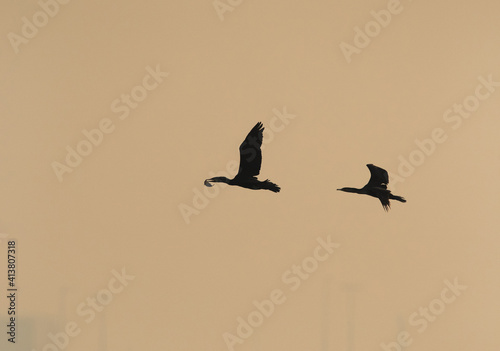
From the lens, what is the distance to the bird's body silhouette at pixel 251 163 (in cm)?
308

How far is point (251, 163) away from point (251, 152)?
0.05m

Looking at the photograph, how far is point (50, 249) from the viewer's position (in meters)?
4.00

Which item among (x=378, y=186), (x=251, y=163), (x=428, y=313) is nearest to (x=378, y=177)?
(x=378, y=186)

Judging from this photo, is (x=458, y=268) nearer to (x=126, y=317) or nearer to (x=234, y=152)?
(x=234, y=152)

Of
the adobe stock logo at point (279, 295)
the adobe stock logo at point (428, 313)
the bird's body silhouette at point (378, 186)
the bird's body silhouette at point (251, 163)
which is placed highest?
the bird's body silhouette at point (251, 163)

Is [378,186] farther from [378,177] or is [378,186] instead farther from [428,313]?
[428,313]

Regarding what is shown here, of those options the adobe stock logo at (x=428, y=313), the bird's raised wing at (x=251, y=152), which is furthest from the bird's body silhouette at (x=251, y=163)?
the adobe stock logo at (x=428, y=313)

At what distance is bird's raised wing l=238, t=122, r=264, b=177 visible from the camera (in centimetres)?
308

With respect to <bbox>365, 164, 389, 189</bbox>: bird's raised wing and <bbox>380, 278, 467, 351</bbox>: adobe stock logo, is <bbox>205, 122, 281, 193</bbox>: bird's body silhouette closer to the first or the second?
<bbox>365, 164, 389, 189</bbox>: bird's raised wing

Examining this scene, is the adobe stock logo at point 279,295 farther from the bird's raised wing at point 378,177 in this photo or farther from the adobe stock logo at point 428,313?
the bird's raised wing at point 378,177

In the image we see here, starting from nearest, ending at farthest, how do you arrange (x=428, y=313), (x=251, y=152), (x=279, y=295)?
(x=251, y=152), (x=279, y=295), (x=428, y=313)

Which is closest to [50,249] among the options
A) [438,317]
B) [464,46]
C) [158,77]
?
[158,77]

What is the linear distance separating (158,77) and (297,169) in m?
0.90

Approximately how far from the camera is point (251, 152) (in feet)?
10.2
